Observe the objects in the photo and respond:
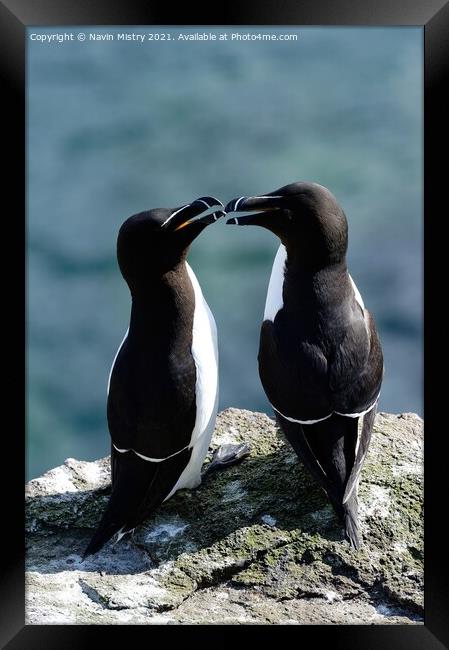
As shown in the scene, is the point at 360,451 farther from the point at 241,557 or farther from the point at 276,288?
the point at 276,288

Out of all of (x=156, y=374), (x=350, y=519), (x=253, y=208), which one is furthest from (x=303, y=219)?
(x=350, y=519)

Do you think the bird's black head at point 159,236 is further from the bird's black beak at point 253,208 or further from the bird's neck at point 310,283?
the bird's neck at point 310,283

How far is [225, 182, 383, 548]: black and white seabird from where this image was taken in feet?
15.4

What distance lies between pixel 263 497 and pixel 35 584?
1.31m

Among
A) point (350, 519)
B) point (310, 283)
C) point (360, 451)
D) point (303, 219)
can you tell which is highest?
point (303, 219)

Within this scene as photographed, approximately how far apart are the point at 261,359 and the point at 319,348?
1.15 feet

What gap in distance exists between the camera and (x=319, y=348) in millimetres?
4758

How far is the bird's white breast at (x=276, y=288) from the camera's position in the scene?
16.2 ft

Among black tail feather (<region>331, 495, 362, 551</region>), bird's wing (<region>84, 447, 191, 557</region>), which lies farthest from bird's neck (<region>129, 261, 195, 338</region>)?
black tail feather (<region>331, 495, 362, 551</region>)

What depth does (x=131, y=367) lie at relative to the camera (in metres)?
4.80

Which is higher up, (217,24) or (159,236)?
(217,24)

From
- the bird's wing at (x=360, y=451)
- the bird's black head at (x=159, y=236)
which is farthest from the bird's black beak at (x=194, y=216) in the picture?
the bird's wing at (x=360, y=451)
